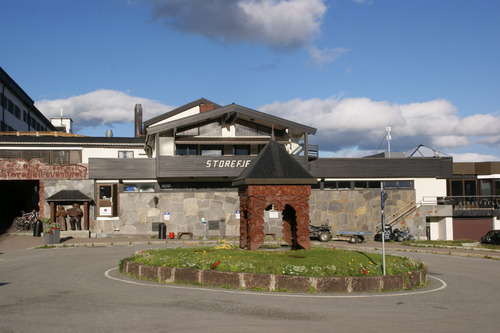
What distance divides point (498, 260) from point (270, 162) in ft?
47.5

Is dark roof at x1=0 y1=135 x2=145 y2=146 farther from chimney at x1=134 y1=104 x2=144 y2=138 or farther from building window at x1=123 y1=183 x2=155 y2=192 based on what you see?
chimney at x1=134 y1=104 x2=144 y2=138

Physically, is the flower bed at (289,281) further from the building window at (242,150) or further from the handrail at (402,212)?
the building window at (242,150)

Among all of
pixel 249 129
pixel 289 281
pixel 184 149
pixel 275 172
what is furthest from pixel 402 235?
pixel 289 281

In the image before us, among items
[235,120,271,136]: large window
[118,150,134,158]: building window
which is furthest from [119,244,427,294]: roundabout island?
[118,150,134,158]: building window

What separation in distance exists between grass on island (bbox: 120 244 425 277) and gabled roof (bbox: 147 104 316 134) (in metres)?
22.0

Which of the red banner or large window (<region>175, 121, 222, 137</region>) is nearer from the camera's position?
the red banner

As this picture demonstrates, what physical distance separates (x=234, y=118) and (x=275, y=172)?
22475 millimetres

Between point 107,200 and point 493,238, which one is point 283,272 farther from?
point 493,238

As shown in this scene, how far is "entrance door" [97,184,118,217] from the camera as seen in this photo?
4216 cm

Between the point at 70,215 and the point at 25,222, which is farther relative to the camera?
the point at 25,222

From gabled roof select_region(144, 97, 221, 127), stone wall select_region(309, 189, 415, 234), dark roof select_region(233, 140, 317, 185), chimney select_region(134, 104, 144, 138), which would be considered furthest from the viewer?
chimney select_region(134, 104, 144, 138)

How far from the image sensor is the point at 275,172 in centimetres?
2302

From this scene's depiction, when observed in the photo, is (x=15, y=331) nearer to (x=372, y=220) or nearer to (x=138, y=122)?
(x=372, y=220)

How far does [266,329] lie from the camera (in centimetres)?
1158
